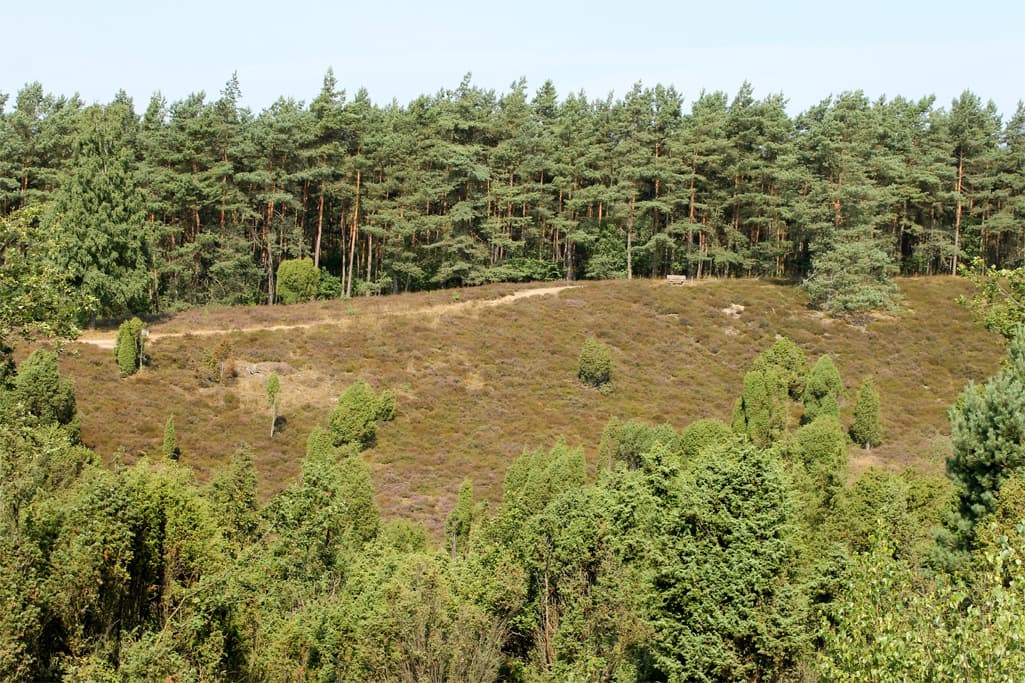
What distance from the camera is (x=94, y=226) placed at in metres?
47.2

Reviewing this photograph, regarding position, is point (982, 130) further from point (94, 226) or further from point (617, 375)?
point (94, 226)

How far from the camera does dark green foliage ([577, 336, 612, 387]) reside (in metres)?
43.9

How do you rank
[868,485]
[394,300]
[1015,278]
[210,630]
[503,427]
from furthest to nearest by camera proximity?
[394,300]
[503,427]
[868,485]
[1015,278]
[210,630]

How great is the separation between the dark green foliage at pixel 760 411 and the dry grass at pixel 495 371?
4.59 meters

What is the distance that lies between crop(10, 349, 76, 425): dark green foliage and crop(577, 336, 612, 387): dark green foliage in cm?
2363

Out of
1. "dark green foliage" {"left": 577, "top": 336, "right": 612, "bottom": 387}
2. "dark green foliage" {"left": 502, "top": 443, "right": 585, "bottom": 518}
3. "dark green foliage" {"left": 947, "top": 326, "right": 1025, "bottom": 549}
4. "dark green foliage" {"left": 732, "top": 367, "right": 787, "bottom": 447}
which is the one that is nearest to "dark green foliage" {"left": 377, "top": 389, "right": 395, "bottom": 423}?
"dark green foliage" {"left": 577, "top": 336, "right": 612, "bottom": 387}

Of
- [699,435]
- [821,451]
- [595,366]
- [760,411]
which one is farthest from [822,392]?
[699,435]

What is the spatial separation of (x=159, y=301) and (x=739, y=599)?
57194mm

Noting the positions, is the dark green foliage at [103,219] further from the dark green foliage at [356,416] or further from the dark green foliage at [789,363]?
the dark green foliage at [789,363]

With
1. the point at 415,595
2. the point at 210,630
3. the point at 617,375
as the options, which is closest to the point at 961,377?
the point at 617,375

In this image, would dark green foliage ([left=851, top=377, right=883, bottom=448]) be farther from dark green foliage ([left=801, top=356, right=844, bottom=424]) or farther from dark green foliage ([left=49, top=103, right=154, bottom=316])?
dark green foliage ([left=49, top=103, right=154, bottom=316])

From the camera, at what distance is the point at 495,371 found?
147ft

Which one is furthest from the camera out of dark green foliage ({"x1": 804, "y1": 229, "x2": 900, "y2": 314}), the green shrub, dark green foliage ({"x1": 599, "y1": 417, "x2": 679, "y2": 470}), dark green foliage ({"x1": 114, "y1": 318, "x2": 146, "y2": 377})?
the green shrub

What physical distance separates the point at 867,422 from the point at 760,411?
24.3ft
